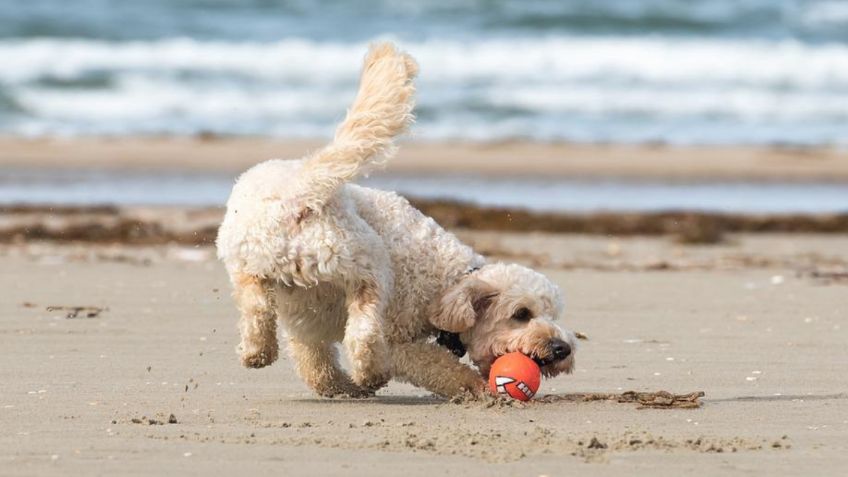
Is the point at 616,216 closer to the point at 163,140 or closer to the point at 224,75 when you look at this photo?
the point at 163,140

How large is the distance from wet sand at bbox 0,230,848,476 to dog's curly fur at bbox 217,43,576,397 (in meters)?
0.24

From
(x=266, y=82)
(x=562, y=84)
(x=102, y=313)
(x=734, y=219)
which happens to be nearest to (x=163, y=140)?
(x=266, y=82)

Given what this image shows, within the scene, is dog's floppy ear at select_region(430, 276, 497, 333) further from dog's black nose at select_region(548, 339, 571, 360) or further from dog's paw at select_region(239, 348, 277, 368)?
dog's paw at select_region(239, 348, 277, 368)

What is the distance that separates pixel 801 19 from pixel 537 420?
99.6 feet

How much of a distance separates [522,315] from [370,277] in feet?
2.37

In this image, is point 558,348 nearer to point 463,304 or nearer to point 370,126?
point 463,304

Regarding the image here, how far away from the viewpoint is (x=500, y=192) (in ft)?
59.3

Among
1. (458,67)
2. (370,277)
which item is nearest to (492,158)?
(458,67)

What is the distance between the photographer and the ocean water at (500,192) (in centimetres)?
1664


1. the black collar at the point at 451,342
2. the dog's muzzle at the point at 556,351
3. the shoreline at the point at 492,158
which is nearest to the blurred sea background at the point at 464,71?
the shoreline at the point at 492,158

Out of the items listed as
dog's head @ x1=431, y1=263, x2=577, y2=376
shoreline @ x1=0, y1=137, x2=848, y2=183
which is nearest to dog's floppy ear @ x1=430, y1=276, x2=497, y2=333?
dog's head @ x1=431, y1=263, x2=577, y2=376

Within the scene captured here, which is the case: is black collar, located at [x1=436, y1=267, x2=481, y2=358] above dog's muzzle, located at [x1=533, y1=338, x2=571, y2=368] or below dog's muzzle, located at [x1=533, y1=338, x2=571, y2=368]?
below

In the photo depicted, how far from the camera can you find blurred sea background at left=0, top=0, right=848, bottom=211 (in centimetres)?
2427

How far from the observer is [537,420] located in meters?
6.06
